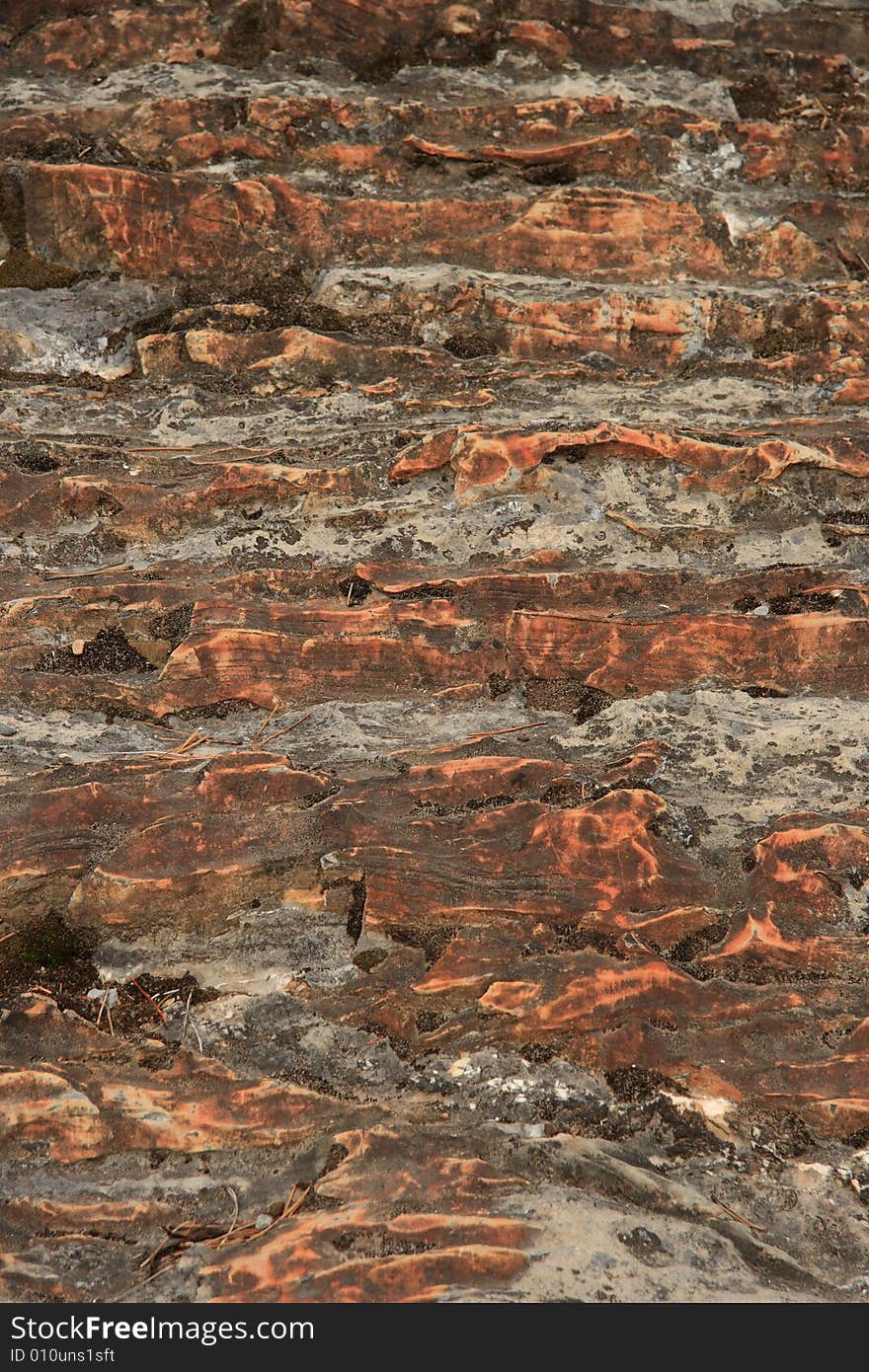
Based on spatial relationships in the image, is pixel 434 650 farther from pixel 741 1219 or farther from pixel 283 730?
pixel 741 1219

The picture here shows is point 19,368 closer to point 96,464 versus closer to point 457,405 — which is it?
point 96,464

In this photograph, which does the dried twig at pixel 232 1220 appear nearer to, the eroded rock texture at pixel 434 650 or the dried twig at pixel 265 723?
the eroded rock texture at pixel 434 650

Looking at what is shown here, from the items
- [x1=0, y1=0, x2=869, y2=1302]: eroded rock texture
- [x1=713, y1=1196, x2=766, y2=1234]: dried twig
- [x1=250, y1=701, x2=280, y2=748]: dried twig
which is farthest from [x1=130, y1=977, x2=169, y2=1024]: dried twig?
[x1=713, y1=1196, x2=766, y2=1234]: dried twig

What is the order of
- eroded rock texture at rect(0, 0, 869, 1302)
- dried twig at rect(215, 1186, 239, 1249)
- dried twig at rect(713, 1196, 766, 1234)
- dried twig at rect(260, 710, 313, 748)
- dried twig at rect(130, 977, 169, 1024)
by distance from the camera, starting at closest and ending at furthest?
1. dried twig at rect(215, 1186, 239, 1249)
2. dried twig at rect(713, 1196, 766, 1234)
3. eroded rock texture at rect(0, 0, 869, 1302)
4. dried twig at rect(130, 977, 169, 1024)
5. dried twig at rect(260, 710, 313, 748)

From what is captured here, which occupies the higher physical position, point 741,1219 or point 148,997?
point 148,997

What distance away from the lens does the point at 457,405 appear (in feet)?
38.0

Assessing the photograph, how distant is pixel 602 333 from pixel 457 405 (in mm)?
1857

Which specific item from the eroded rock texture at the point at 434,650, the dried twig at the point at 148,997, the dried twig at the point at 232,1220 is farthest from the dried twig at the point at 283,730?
the dried twig at the point at 232,1220

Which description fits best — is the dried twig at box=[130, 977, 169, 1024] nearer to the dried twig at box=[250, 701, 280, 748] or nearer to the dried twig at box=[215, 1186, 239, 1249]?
the dried twig at box=[215, 1186, 239, 1249]

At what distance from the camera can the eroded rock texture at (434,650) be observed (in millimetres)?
7711

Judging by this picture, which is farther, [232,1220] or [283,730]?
[283,730]

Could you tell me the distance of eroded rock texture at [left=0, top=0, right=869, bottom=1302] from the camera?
304 inches

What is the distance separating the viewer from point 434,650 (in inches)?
408

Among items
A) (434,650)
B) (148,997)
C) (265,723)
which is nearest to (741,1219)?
(148,997)
